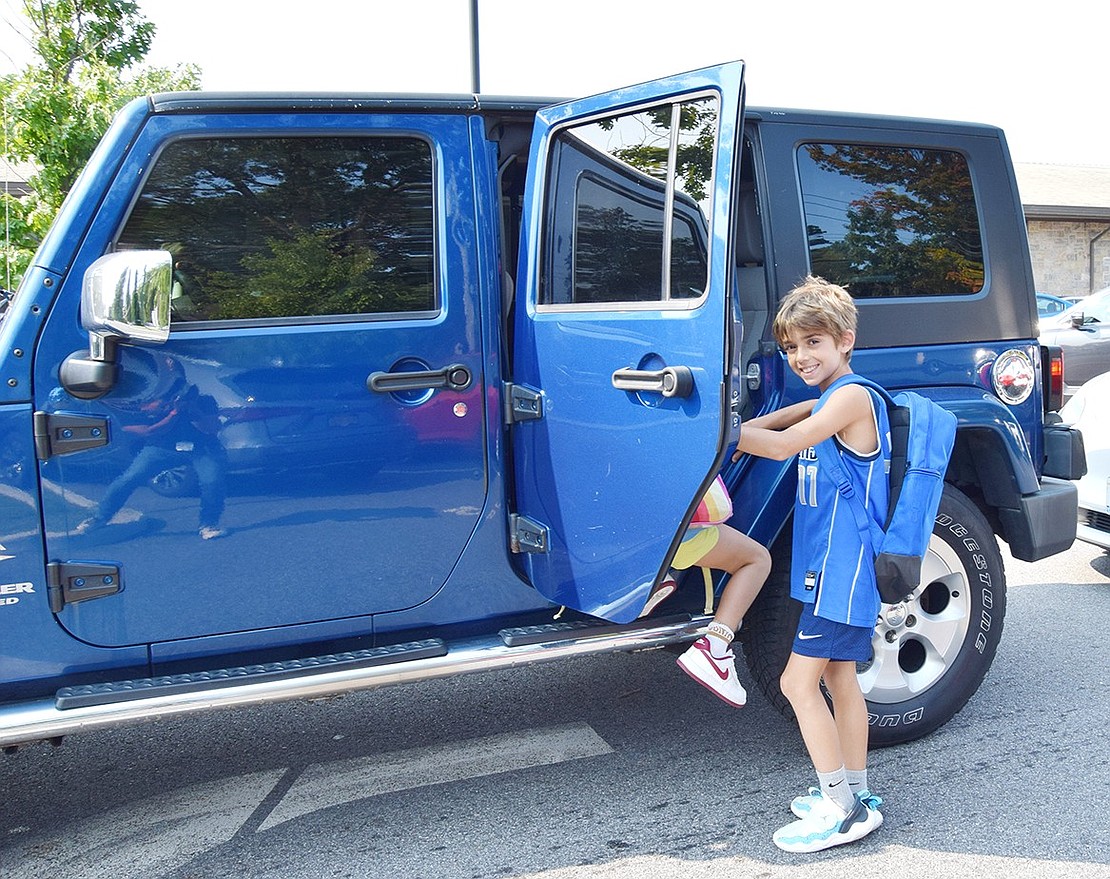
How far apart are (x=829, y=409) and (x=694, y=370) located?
43 centimetres

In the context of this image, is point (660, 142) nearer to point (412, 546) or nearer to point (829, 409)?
point (829, 409)

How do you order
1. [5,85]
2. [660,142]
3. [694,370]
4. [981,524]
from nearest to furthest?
[694,370] → [660,142] → [981,524] → [5,85]

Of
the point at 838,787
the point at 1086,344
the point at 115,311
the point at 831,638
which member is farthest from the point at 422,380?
the point at 1086,344

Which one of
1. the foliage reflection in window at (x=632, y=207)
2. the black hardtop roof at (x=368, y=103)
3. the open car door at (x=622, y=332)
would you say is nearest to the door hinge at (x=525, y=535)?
the open car door at (x=622, y=332)

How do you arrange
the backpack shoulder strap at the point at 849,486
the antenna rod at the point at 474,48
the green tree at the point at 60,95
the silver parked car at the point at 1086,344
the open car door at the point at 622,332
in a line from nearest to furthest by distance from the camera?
the open car door at the point at 622,332, the backpack shoulder strap at the point at 849,486, the green tree at the point at 60,95, the antenna rod at the point at 474,48, the silver parked car at the point at 1086,344

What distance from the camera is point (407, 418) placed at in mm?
3033

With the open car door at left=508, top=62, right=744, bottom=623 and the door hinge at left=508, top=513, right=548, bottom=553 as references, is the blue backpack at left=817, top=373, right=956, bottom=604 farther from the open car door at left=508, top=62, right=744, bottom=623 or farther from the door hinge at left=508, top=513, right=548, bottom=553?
the door hinge at left=508, top=513, right=548, bottom=553

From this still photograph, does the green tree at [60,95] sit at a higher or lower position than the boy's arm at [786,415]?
higher

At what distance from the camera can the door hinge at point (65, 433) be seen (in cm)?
267

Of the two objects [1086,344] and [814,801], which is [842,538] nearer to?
[814,801]

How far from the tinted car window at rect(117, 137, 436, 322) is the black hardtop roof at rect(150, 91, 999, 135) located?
0.09 meters

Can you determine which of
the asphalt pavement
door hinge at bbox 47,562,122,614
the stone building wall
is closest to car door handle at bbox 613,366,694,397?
the asphalt pavement

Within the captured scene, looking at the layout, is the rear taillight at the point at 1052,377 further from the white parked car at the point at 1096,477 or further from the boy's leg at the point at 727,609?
the boy's leg at the point at 727,609

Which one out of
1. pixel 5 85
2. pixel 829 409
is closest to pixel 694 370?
pixel 829 409
